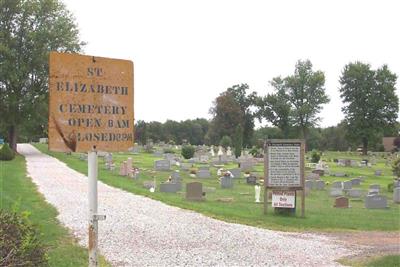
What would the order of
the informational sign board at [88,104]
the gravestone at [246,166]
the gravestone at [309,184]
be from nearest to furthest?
1. the informational sign board at [88,104]
2. the gravestone at [309,184]
3. the gravestone at [246,166]

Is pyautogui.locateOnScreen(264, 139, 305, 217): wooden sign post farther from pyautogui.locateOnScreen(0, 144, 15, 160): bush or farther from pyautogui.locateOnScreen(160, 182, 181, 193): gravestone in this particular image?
pyautogui.locateOnScreen(0, 144, 15, 160): bush

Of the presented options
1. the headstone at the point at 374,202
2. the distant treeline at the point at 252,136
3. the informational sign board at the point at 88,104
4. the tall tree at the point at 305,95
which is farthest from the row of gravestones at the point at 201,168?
the tall tree at the point at 305,95

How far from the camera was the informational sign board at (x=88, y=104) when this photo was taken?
15.8ft

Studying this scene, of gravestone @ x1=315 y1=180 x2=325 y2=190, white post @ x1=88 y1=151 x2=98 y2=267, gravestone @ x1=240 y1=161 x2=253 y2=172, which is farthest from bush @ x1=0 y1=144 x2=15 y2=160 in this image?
white post @ x1=88 y1=151 x2=98 y2=267

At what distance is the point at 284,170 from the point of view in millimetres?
15406

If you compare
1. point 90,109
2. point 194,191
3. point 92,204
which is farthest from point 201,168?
point 90,109

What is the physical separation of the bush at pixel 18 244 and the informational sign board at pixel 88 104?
87cm

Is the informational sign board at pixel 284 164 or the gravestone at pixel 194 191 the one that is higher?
the informational sign board at pixel 284 164

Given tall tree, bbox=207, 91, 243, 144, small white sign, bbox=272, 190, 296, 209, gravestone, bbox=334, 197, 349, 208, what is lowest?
gravestone, bbox=334, 197, 349, 208

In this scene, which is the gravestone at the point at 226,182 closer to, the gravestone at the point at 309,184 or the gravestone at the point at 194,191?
the gravestone at the point at 309,184

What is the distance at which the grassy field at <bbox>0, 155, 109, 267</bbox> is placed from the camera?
8.30 m

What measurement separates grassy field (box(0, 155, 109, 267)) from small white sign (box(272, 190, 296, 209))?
625 cm

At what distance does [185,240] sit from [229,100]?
91.5 metres

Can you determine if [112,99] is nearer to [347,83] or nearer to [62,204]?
[62,204]
